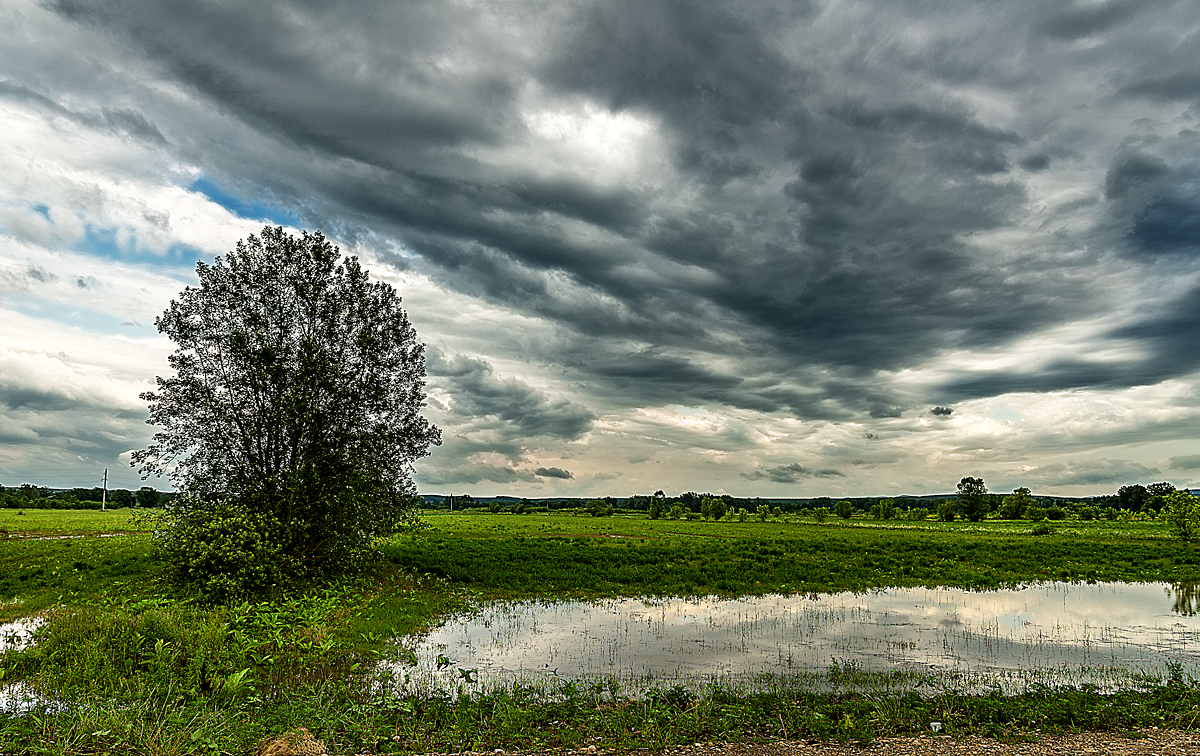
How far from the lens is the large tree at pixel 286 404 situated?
27.6 metres

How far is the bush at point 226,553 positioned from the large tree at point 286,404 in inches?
38.4

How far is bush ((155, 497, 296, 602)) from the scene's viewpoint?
23344 millimetres

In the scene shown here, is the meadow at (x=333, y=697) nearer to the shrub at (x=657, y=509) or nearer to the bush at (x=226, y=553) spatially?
the bush at (x=226, y=553)

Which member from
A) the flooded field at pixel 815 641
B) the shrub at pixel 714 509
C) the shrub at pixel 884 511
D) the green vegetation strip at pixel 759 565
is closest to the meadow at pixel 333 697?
the flooded field at pixel 815 641

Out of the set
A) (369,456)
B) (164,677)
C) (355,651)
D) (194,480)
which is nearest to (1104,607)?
(355,651)

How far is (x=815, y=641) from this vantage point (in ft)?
71.4

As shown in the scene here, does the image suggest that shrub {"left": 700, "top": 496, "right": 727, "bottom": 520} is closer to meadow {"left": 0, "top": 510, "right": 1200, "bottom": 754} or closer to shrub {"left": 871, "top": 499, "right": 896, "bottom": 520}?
shrub {"left": 871, "top": 499, "right": 896, "bottom": 520}

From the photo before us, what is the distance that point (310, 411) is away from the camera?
92.3ft

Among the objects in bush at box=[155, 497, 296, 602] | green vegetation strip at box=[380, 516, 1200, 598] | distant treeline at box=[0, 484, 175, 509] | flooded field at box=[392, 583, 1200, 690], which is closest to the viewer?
flooded field at box=[392, 583, 1200, 690]

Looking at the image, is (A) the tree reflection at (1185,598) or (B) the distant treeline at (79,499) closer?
(A) the tree reflection at (1185,598)

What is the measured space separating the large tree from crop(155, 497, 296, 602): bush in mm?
975

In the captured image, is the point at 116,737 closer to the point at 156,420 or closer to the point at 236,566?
the point at 236,566

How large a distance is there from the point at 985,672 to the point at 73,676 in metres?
22.3

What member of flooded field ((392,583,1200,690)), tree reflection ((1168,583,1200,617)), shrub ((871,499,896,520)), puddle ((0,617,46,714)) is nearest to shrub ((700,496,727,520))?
shrub ((871,499,896,520))
